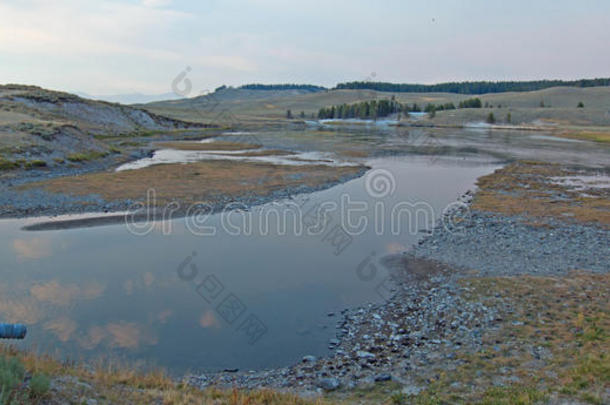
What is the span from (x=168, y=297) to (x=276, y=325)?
11.5ft

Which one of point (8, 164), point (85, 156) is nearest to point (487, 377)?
point (8, 164)

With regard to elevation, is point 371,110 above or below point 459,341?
above

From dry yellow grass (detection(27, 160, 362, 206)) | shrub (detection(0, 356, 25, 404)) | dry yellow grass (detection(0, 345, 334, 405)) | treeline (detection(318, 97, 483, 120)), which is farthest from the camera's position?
treeline (detection(318, 97, 483, 120))

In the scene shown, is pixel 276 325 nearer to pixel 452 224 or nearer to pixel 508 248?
pixel 508 248

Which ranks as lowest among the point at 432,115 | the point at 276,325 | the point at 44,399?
the point at 276,325

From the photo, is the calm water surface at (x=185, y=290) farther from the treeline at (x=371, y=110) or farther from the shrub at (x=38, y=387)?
the treeline at (x=371, y=110)

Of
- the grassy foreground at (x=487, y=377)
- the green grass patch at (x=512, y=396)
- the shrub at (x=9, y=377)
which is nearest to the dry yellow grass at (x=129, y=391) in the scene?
the grassy foreground at (x=487, y=377)

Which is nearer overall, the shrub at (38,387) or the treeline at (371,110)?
the shrub at (38,387)

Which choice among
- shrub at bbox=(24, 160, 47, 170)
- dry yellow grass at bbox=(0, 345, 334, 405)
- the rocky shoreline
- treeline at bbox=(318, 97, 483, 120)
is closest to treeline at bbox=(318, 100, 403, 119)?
treeline at bbox=(318, 97, 483, 120)

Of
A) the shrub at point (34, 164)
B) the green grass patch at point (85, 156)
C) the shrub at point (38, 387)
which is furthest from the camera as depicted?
the green grass patch at point (85, 156)

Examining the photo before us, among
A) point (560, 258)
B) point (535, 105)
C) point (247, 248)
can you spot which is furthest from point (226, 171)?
point (535, 105)

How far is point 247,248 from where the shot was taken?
1681 cm

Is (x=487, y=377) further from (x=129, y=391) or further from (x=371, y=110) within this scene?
(x=371, y=110)

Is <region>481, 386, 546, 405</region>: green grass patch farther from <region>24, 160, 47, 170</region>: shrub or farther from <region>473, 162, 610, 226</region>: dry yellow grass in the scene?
<region>24, 160, 47, 170</region>: shrub
